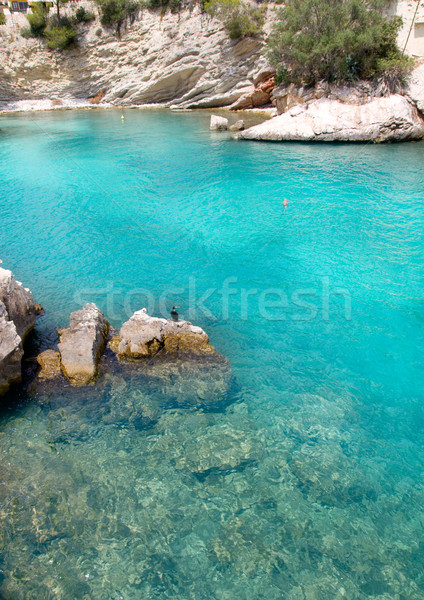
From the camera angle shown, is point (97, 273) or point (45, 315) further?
point (97, 273)

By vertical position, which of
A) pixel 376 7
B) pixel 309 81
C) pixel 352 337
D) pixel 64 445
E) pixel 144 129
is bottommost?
pixel 64 445

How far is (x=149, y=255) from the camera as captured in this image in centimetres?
1470

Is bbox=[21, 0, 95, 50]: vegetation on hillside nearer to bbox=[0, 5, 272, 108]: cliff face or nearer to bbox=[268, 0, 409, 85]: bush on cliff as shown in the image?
bbox=[0, 5, 272, 108]: cliff face

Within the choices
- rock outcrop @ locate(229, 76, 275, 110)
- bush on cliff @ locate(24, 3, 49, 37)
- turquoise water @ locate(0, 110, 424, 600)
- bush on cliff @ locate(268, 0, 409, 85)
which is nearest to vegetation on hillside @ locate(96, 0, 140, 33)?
bush on cliff @ locate(24, 3, 49, 37)

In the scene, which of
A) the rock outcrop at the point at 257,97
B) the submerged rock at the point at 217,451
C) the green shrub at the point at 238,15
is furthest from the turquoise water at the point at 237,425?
the green shrub at the point at 238,15

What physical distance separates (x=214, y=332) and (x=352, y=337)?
3653 mm

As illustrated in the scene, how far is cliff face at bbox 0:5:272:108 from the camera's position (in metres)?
43.9

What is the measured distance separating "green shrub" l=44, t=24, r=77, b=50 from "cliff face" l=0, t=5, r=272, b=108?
1.00 metres

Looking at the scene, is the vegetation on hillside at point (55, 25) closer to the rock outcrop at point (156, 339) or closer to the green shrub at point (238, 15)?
the green shrub at point (238, 15)

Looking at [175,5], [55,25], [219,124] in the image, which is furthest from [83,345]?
[55,25]

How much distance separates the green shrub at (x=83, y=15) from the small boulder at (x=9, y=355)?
58.2m

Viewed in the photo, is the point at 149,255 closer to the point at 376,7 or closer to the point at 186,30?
the point at 376,7

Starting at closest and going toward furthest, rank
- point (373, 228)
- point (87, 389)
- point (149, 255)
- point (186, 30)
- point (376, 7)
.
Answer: point (87, 389) → point (149, 255) → point (373, 228) → point (376, 7) → point (186, 30)

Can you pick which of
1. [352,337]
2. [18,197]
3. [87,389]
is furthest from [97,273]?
[18,197]
